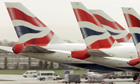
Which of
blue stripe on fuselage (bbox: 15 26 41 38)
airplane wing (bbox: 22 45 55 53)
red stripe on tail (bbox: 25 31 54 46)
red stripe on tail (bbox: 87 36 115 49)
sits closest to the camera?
red stripe on tail (bbox: 87 36 115 49)

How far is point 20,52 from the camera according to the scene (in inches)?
2233

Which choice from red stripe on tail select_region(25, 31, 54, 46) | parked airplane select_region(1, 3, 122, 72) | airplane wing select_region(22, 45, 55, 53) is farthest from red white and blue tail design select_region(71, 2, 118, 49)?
red stripe on tail select_region(25, 31, 54, 46)

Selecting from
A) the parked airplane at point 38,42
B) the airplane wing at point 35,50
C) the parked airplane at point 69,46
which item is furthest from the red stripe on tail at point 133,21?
the airplane wing at point 35,50

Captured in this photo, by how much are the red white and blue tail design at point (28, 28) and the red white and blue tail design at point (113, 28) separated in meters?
8.82

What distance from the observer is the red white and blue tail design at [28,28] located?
57.4 meters

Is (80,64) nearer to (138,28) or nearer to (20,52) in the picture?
(20,52)

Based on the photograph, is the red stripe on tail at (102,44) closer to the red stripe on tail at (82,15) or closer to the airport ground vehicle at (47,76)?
the red stripe on tail at (82,15)

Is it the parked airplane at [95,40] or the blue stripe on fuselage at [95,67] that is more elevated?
the parked airplane at [95,40]

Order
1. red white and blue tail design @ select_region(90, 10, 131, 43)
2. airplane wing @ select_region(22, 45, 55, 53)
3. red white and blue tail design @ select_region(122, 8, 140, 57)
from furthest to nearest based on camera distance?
1. red white and blue tail design @ select_region(90, 10, 131, 43)
2. airplane wing @ select_region(22, 45, 55, 53)
3. red white and blue tail design @ select_region(122, 8, 140, 57)

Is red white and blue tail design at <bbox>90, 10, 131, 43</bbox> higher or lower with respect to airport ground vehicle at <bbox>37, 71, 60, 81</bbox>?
higher

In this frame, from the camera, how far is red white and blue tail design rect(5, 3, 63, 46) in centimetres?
5738

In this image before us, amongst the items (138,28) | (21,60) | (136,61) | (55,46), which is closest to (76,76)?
(55,46)

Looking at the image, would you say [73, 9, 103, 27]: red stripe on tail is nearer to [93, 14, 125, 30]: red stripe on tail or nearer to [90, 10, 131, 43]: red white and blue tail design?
[93, 14, 125, 30]: red stripe on tail

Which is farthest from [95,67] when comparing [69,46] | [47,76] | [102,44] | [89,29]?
[47,76]
